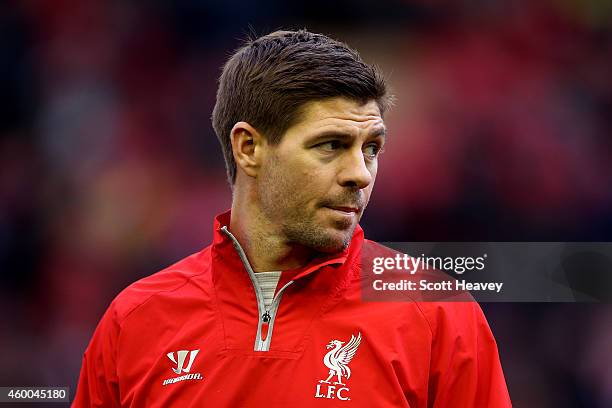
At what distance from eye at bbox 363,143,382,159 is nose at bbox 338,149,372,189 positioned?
0.19 ft

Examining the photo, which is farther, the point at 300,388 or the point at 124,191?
the point at 124,191

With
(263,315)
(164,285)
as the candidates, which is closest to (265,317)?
(263,315)

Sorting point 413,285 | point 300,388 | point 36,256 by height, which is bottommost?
point 300,388

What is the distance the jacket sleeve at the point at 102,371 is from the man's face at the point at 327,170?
0.60 metres

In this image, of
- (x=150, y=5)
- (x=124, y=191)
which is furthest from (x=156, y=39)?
(x=124, y=191)

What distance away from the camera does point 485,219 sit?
4676 millimetres

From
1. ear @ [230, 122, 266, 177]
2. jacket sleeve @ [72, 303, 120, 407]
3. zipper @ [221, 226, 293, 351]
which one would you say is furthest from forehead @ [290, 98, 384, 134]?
jacket sleeve @ [72, 303, 120, 407]

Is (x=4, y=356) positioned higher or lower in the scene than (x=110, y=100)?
lower

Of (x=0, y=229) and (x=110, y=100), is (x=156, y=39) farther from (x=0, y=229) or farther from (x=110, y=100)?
(x=0, y=229)

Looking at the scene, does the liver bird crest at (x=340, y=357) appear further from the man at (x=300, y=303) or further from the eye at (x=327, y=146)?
the eye at (x=327, y=146)

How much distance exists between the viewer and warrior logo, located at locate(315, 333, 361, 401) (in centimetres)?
204

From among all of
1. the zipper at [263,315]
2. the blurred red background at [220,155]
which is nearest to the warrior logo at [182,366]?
the zipper at [263,315]

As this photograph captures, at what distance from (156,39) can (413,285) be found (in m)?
3.19

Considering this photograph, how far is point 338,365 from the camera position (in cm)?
207
